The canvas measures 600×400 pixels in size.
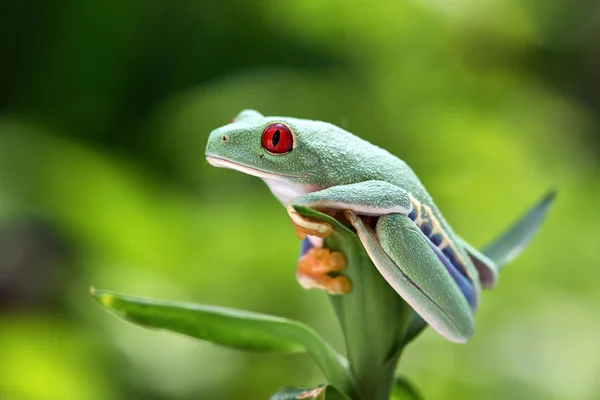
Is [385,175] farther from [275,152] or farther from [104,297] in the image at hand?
[104,297]

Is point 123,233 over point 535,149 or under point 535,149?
under

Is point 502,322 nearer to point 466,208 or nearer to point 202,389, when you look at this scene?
point 466,208

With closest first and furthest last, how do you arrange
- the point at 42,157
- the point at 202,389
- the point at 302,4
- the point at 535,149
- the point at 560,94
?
the point at 202,389 < the point at 42,157 < the point at 302,4 < the point at 535,149 < the point at 560,94

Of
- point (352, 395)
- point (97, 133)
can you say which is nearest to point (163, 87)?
point (97, 133)

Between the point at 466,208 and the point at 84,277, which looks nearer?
the point at 84,277

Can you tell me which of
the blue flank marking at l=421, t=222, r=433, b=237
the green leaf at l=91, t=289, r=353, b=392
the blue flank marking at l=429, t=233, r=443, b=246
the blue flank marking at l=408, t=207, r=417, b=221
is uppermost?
the blue flank marking at l=408, t=207, r=417, b=221

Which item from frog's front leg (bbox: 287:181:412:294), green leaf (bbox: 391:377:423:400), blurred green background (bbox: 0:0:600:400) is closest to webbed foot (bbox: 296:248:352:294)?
frog's front leg (bbox: 287:181:412:294)

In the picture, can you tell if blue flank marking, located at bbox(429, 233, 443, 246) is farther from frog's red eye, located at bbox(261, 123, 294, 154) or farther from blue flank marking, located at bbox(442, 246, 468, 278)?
frog's red eye, located at bbox(261, 123, 294, 154)
